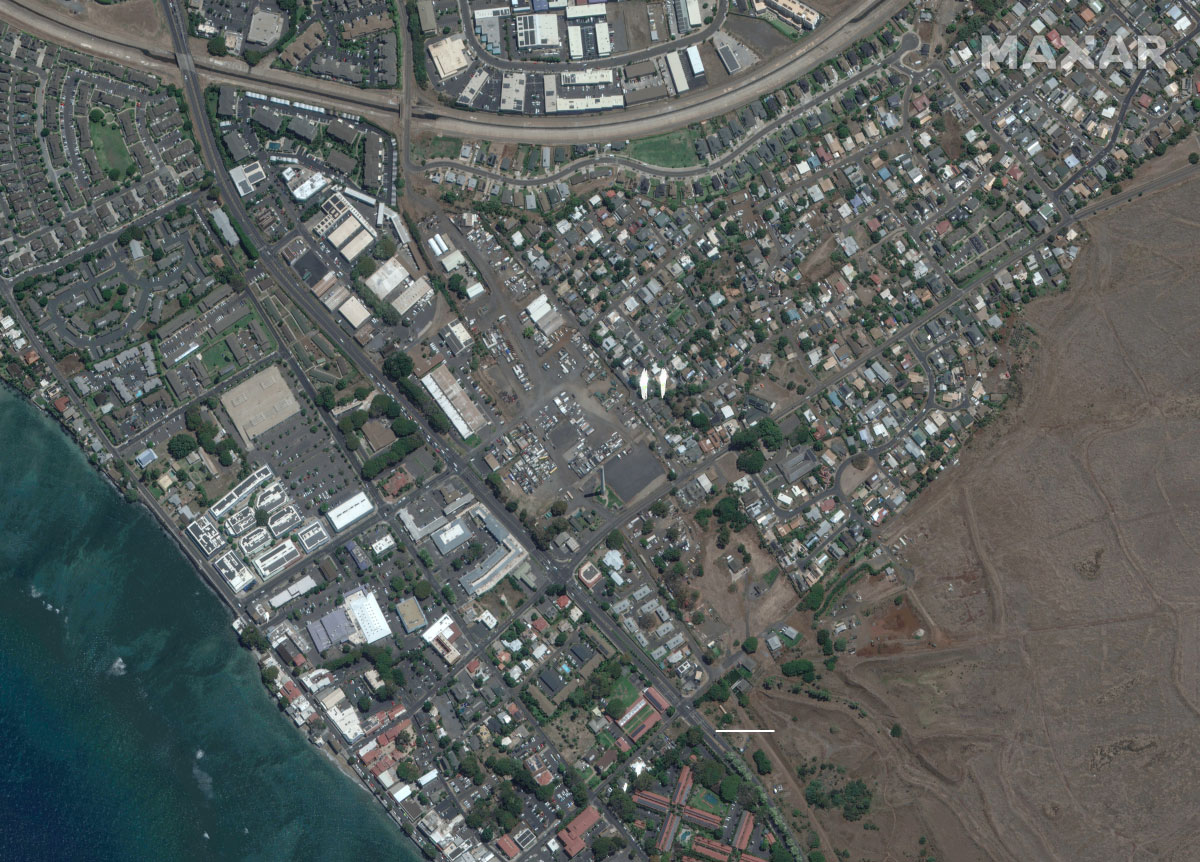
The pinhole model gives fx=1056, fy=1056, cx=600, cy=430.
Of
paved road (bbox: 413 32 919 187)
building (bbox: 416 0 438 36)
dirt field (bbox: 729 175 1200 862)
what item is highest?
building (bbox: 416 0 438 36)

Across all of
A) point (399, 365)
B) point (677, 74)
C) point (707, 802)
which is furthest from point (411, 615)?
point (677, 74)

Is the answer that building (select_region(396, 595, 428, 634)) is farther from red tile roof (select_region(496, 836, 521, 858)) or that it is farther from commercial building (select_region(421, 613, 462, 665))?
red tile roof (select_region(496, 836, 521, 858))

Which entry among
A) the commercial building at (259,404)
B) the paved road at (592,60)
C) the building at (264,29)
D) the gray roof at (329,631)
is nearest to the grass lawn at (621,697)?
the gray roof at (329,631)

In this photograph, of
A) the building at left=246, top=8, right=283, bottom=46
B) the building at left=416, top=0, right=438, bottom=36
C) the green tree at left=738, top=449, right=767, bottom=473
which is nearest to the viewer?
the green tree at left=738, top=449, right=767, bottom=473

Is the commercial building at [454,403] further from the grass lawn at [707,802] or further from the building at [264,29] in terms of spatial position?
the grass lawn at [707,802]

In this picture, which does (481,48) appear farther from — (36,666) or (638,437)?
(36,666)

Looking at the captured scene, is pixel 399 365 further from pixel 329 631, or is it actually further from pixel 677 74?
pixel 677 74

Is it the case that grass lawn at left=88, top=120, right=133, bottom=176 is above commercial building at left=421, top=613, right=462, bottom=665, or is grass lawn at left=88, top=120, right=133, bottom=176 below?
above

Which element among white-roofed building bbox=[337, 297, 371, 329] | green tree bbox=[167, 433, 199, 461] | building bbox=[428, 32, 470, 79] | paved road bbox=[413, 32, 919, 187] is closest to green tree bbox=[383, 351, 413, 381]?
white-roofed building bbox=[337, 297, 371, 329]
